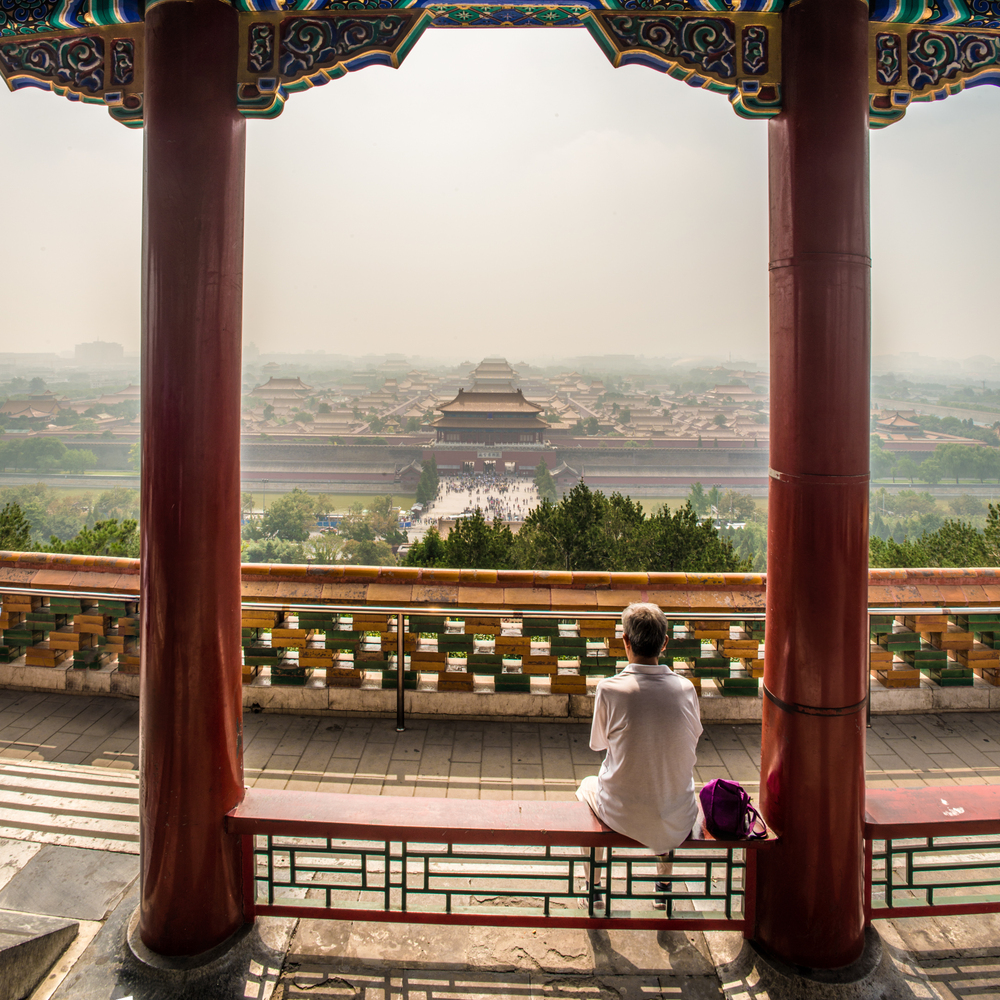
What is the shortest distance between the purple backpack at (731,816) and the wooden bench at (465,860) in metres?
0.02

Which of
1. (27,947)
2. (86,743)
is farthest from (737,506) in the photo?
(27,947)

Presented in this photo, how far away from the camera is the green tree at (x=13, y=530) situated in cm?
1606

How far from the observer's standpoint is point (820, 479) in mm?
1708

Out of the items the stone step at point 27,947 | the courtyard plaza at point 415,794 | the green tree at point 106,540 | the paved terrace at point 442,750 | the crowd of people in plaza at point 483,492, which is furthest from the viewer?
the crowd of people in plaza at point 483,492

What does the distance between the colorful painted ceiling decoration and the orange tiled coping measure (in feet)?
5.90

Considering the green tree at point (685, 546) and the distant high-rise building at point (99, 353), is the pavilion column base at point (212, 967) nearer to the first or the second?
the green tree at point (685, 546)

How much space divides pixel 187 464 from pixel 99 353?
292 ft

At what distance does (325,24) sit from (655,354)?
98.2 meters

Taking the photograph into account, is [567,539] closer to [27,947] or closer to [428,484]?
[27,947]

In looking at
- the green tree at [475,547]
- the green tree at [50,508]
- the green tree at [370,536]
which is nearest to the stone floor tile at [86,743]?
the green tree at [475,547]

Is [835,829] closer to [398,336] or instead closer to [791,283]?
[791,283]

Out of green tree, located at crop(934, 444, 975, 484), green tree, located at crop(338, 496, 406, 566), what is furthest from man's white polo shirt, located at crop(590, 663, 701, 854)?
green tree, located at crop(934, 444, 975, 484)

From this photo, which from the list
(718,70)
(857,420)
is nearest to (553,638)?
(857,420)

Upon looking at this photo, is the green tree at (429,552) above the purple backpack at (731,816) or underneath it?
underneath
